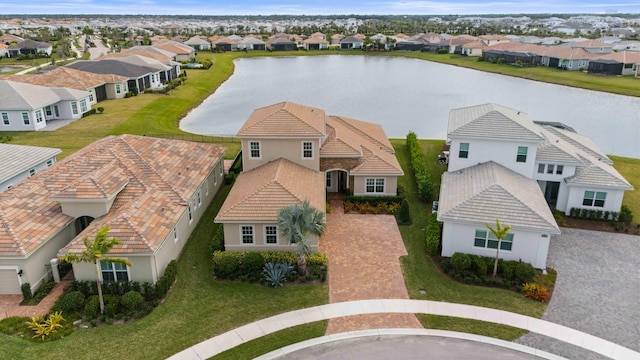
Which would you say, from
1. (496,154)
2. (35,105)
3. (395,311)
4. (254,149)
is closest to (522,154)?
(496,154)

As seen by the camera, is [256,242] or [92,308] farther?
[256,242]

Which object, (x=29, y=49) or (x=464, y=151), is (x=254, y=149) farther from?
(x=29, y=49)

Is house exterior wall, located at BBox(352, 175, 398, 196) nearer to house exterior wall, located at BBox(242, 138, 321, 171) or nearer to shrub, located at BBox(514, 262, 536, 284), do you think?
house exterior wall, located at BBox(242, 138, 321, 171)

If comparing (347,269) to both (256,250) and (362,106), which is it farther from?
(362,106)

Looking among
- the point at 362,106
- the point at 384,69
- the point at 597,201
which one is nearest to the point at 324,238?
the point at 597,201

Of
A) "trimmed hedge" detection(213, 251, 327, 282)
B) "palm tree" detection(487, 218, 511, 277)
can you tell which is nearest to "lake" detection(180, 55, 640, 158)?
"palm tree" detection(487, 218, 511, 277)
